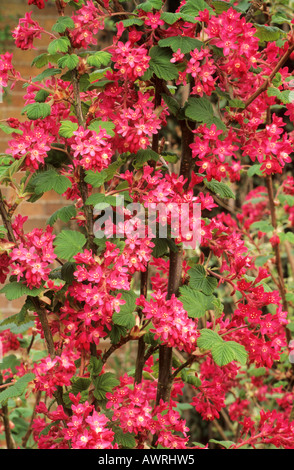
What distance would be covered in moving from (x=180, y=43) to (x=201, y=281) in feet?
1.25

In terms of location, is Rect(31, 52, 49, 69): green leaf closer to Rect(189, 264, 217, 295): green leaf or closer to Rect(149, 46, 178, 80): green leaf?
Rect(149, 46, 178, 80): green leaf

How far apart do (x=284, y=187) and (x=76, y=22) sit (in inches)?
38.0

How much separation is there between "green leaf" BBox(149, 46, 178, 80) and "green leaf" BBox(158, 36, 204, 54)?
0.07 feet

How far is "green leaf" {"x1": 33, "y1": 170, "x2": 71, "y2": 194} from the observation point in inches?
34.9

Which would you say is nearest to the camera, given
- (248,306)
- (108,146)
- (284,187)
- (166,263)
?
(108,146)

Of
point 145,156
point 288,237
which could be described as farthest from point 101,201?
point 288,237

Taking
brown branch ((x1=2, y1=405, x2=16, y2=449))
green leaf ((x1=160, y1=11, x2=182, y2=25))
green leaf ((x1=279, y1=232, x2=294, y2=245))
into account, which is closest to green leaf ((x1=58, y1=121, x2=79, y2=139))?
green leaf ((x1=160, y1=11, x2=182, y2=25))

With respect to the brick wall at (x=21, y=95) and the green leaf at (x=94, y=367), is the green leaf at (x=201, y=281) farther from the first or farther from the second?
the brick wall at (x=21, y=95)

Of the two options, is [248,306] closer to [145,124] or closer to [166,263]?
[166,263]

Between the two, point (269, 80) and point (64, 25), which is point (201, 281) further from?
point (64, 25)

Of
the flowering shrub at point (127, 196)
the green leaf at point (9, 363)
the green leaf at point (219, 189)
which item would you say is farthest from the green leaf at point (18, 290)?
the green leaf at point (9, 363)

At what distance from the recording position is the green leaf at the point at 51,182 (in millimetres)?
886
